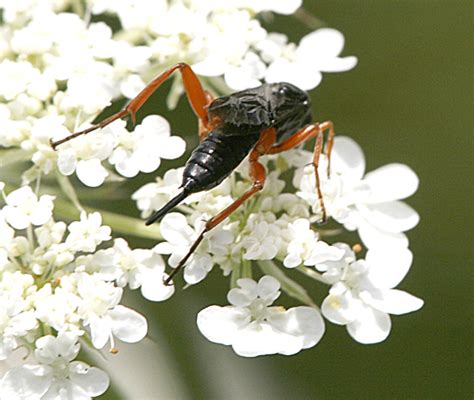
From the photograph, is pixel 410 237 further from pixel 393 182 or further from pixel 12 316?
pixel 12 316

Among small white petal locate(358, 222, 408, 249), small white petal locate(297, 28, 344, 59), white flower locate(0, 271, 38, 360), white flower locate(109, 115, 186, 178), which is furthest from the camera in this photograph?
small white petal locate(297, 28, 344, 59)

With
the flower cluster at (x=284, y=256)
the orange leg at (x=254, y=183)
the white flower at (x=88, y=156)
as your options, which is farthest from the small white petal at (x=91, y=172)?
the orange leg at (x=254, y=183)

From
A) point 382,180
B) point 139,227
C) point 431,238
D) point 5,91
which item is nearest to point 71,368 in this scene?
point 139,227

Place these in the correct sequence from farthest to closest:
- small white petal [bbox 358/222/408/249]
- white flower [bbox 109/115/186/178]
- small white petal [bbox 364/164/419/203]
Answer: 1. small white petal [bbox 364/164/419/203]
2. small white petal [bbox 358/222/408/249]
3. white flower [bbox 109/115/186/178]

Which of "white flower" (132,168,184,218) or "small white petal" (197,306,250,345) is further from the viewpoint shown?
"white flower" (132,168,184,218)

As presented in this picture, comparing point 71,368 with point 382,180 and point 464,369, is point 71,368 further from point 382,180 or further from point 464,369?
point 464,369

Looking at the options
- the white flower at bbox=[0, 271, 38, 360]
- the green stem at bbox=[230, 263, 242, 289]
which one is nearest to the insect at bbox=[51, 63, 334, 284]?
the green stem at bbox=[230, 263, 242, 289]

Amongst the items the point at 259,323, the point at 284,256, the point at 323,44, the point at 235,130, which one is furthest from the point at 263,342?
the point at 323,44

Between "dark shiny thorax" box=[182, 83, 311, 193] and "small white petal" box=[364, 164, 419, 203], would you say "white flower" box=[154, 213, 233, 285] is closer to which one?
"dark shiny thorax" box=[182, 83, 311, 193]
